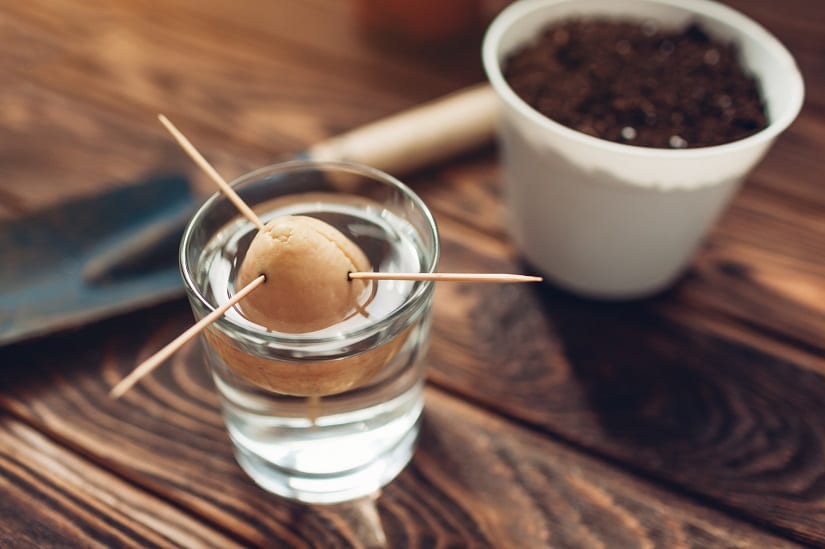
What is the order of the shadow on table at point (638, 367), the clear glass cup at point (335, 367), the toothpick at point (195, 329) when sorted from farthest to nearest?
the shadow on table at point (638, 367) → the clear glass cup at point (335, 367) → the toothpick at point (195, 329)

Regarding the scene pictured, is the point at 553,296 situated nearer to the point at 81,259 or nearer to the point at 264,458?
the point at 264,458

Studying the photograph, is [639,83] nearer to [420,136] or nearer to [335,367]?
[420,136]

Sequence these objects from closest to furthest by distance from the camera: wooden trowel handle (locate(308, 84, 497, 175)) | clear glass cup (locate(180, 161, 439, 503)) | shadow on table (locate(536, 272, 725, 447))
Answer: clear glass cup (locate(180, 161, 439, 503))
shadow on table (locate(536, 272, 725, 447))
wooden trowel handle (locate(308, 84, 497, 175))

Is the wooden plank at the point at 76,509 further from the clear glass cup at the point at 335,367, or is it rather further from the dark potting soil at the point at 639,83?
the dark potting soil at the point at 639,83

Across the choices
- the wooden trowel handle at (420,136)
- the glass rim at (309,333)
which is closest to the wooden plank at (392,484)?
the glass rim at (309,333)

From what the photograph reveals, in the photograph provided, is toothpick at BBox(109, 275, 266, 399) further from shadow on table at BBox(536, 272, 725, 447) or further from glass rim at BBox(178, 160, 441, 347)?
shadow on table at BBox(536, 272, 725, 447)

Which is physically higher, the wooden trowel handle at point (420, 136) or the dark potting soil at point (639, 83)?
the dark potting soil at point (639, 83)

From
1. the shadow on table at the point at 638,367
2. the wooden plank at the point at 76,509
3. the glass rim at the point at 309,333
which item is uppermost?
the glass rim at the point at 309,333

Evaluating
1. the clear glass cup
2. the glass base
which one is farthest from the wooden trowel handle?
the glass base
